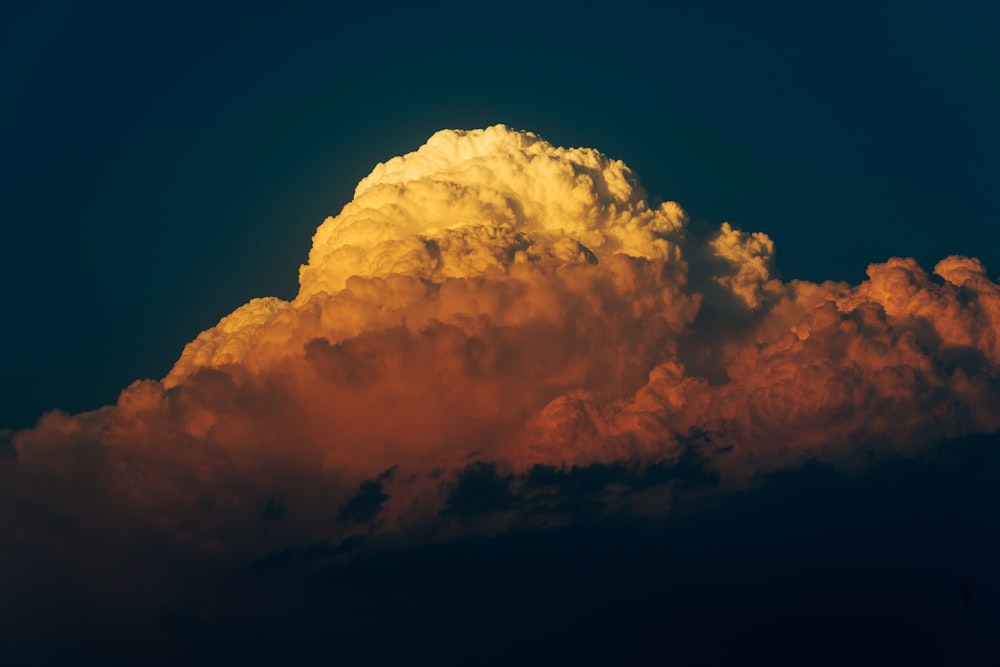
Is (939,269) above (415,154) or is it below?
below

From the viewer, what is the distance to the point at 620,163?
142000 millimetres

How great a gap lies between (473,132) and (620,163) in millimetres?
13826

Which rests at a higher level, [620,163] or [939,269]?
[620,163]

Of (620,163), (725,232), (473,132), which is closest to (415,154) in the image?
(473,132)

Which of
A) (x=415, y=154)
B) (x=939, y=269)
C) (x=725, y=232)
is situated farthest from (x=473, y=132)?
(x=939, y=269)

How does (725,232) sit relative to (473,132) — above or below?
below

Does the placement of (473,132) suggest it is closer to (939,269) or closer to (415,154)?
(415,154)

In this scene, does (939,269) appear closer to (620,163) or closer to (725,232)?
(725,232)

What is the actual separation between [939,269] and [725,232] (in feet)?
66.0

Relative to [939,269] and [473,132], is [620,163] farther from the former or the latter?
[939,269]

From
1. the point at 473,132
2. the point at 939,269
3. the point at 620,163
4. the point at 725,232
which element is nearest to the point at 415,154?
the point at 473,132

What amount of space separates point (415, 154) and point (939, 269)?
50154 millimetres

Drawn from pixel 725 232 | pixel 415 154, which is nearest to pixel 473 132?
pixel 415 154

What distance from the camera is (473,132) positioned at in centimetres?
14350
